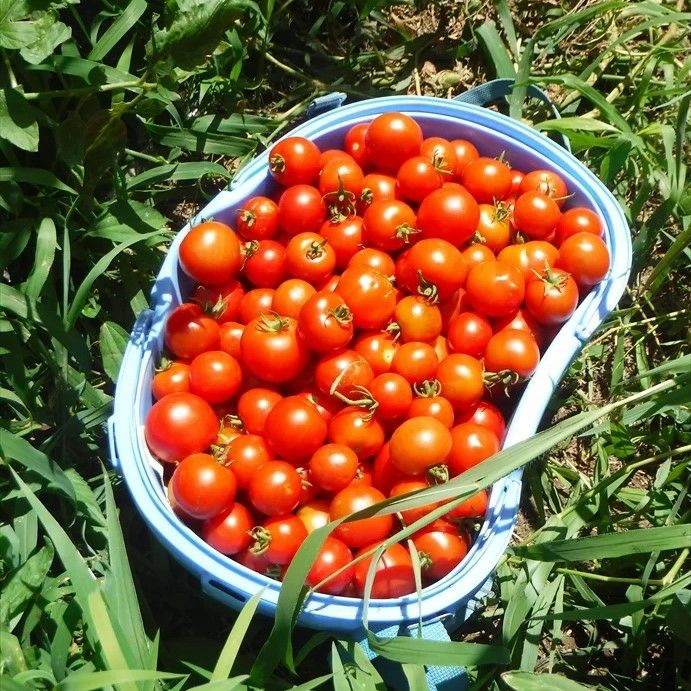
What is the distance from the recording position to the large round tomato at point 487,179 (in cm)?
183

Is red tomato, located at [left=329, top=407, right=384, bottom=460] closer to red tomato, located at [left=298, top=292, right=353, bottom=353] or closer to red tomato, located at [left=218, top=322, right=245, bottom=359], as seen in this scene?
red tomato, located at [left=298, top=292, right=353, bottom=353]

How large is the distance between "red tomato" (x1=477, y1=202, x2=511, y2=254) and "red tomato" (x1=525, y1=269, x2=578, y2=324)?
0.52 ft

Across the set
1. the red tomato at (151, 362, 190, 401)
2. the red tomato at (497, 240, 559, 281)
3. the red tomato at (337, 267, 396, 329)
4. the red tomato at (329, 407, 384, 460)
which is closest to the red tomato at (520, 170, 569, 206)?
the red tomato at (497, 240, 559, 281)

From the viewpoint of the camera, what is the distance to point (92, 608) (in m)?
1.32

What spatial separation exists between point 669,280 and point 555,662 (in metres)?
1.10

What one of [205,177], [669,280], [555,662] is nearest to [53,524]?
[205,177]

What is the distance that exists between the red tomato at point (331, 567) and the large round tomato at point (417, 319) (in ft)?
1.61

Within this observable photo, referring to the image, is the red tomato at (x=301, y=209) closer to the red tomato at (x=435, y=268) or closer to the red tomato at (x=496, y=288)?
the red tomato at (x=435, y=268)

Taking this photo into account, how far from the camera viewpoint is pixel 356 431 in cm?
162

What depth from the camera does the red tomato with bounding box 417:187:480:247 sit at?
5.66 feet

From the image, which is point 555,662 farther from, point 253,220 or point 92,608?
point 253,220

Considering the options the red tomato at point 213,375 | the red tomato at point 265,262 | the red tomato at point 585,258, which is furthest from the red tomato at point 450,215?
the red tomato at point 213,375

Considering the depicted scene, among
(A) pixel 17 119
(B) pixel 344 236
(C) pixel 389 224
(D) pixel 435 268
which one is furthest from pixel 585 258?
(A) pixel 17 119

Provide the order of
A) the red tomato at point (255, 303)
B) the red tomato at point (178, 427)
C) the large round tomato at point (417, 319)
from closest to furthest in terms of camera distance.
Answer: the red tomato at point (178, 427) → the large round tomato at point (417, 319) → the red tomato at point (255, 303)
